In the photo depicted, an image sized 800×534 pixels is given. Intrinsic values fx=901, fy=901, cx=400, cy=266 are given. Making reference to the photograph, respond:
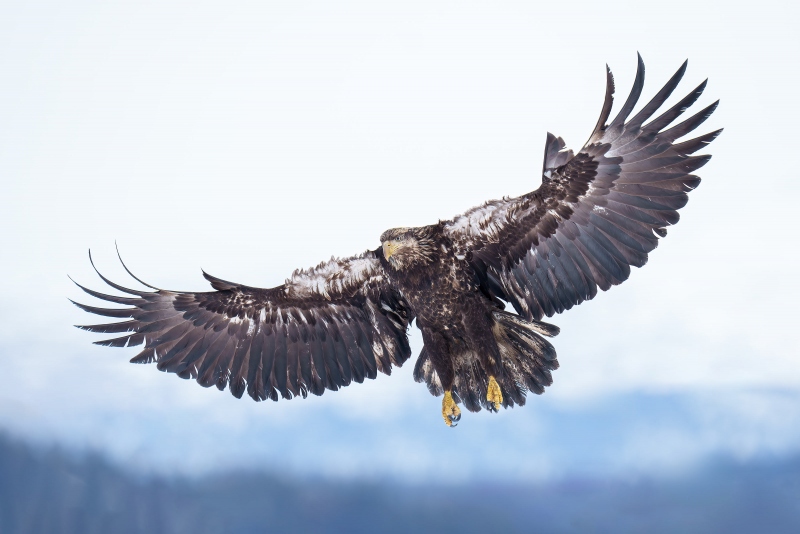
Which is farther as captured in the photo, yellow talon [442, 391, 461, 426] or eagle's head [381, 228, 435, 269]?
yellow talon [442, 391, 461, 426]

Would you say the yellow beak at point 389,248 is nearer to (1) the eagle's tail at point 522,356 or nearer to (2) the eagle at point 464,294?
(2) the eagle at point 464,294

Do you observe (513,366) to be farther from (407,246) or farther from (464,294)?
(407,246)

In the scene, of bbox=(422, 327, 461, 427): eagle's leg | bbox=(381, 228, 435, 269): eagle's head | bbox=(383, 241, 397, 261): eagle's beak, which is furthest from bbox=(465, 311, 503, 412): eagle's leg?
bbox=(383, 241, 397, 261): eagle's beak

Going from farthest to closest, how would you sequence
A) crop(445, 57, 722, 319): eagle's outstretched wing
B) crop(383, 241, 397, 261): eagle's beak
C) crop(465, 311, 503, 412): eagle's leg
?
1. crop(465, 311, 503, 412): eagle's leg
2. crop(383, 241, 397, 261): eagle's beak
3. crop(445, 57, 722, 319): eagle's outstretched wing

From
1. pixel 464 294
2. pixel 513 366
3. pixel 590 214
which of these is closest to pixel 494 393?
pixel 513 366

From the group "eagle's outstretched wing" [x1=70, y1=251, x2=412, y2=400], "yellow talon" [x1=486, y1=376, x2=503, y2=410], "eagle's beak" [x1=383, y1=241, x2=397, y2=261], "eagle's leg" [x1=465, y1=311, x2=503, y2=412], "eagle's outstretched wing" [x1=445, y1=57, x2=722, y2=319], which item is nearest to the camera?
"eagle's outstretched wing" [x1=445, y1=57, x2=722, y2=319]

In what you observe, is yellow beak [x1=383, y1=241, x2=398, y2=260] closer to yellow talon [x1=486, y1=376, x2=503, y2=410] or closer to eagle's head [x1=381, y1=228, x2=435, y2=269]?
eagle's head [x1=381, y1=228, x2=435, y2=269]

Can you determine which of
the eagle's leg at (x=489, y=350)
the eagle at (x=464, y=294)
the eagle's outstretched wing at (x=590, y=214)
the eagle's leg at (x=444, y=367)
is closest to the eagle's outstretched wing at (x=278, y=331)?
the eagle at (x=464, y=294)

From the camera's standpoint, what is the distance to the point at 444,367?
7141 millimetres

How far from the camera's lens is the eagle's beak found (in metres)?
6.82

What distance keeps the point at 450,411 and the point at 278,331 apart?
173cm

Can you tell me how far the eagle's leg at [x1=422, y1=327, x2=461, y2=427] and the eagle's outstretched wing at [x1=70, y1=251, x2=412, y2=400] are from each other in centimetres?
58

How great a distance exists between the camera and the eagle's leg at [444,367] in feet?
23.3

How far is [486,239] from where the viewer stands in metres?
6.95
